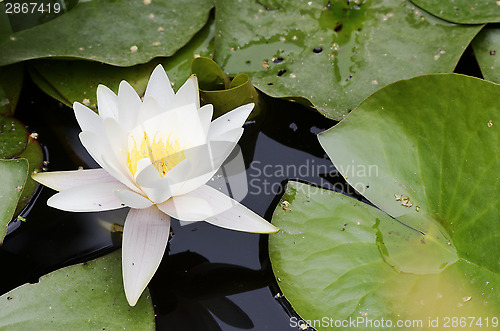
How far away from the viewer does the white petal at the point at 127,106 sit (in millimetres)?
1524

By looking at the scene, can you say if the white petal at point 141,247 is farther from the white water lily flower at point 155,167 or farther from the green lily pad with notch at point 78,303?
the green lily pad with notch at point 78,303

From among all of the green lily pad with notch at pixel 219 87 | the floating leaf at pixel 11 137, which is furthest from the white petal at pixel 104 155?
the floating leaf at pixel 11 137

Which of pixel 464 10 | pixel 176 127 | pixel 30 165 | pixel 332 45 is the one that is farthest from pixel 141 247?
pixel 464 10

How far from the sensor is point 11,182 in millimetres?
1553

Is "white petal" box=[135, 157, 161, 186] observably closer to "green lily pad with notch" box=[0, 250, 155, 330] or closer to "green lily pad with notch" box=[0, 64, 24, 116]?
"green lily pad with notch" box=[0, 250, 155, 330]

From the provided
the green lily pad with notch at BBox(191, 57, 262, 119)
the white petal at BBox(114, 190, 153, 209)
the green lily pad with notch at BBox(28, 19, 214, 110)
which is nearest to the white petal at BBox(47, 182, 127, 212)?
the white petal at BBox(114, 190, 153, 209)

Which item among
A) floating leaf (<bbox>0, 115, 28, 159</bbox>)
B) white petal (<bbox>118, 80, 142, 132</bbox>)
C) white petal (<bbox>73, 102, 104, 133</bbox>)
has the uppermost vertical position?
white petal (<bbox>118, 80, 142, 132</bbox>)

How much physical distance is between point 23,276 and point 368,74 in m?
1.77

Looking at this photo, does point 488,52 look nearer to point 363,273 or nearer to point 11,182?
point 363,273

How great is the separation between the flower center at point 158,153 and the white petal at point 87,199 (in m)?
0.12

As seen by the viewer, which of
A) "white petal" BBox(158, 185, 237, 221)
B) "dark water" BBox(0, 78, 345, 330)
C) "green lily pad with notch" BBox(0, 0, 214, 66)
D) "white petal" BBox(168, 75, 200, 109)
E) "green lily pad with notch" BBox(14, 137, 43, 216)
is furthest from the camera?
"green lily pad with notch" BBox(0, 0, 214, 66)

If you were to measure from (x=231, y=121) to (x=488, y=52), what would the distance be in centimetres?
138

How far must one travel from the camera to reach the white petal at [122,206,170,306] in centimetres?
145

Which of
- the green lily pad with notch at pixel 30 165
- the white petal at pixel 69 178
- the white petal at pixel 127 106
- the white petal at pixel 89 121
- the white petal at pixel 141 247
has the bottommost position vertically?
the green lily pad with notch at pixel 30 165
